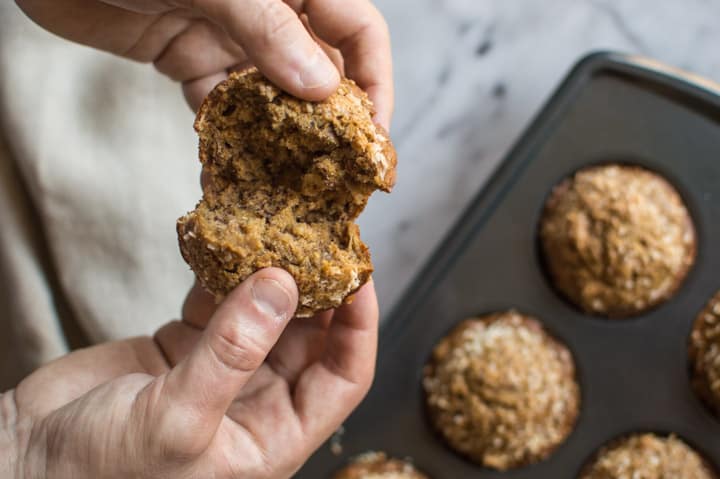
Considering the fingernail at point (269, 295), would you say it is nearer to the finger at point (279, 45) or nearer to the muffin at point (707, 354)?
the finger at point (279, 45)

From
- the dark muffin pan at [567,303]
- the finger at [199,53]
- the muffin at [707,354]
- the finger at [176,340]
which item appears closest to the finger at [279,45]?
the finger at [199,53]

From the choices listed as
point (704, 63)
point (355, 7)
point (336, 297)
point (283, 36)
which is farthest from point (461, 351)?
point (704, 63)

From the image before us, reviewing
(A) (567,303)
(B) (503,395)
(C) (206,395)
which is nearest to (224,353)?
(C) (206,395)

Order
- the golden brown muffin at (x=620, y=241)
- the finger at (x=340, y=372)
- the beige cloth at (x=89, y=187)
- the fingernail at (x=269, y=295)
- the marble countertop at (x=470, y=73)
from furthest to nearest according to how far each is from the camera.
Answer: the marble countertop at (x=470, y=73) < the beige cloth at (x=89, y=187) < the golden brown muffin at (x=620, y=241) < the finger at (x=340, y=372) < the fingernail at (x=269, y=295)

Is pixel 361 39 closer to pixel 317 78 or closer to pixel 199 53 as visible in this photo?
pixel 199 53

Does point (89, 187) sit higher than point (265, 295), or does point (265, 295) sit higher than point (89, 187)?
point (265, 295)

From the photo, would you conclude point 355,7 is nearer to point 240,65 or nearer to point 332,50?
point 332,50

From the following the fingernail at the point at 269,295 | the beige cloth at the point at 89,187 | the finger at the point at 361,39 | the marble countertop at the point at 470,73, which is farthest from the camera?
the marble countertop at the point at 470,73
